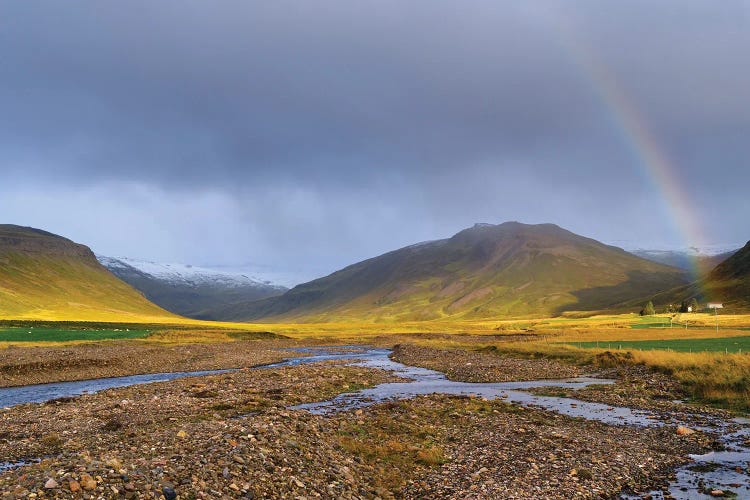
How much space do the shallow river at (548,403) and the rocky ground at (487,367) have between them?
2.55 m

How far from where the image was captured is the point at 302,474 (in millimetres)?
19156

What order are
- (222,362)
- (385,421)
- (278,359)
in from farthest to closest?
(278,359)
(222,362)
(385,421)

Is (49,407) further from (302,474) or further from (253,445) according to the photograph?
(302,474)

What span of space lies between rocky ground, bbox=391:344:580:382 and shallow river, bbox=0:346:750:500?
2547mm

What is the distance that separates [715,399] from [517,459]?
81.5 ft

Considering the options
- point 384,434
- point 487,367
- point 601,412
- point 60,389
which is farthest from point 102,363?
point 601,412

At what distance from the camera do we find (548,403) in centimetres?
3884

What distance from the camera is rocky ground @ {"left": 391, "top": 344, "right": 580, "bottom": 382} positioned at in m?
56.4

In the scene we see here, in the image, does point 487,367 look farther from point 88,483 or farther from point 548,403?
point 88,483

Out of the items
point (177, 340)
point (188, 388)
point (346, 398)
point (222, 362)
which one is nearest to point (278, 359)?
point (222, 362)

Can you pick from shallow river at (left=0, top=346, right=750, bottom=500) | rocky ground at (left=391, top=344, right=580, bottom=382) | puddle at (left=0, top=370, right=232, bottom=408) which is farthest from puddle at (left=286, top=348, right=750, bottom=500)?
puddle at (left=0, top=370, right=232, bottom=408)

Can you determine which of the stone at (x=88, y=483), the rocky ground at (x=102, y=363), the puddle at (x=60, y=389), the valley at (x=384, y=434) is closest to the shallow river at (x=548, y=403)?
the puddle at (x=60, y=389)

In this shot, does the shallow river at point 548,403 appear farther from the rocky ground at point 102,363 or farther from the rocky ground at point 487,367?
the rocky ground at point 102,363

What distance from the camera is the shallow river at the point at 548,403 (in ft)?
67.1
